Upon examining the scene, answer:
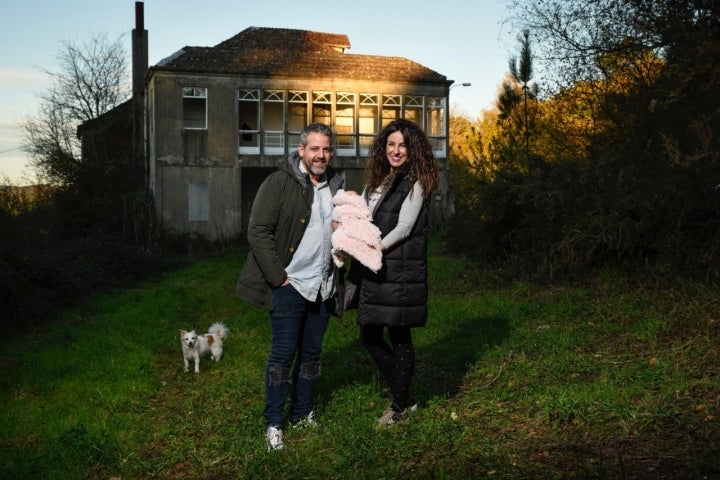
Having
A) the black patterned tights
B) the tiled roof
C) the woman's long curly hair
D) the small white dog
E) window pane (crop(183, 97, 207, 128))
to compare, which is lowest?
the small white dog

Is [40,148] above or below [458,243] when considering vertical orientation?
above

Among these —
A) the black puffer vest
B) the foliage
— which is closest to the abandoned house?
the foliage

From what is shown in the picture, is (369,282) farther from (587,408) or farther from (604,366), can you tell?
(604,366)

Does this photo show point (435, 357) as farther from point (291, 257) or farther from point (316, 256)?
Answer: point (291, 257)

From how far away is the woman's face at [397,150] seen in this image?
5227 mm

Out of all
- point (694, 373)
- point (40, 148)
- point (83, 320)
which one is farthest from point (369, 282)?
point (40, 148)

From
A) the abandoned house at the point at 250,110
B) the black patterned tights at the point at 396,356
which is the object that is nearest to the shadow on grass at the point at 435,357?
the black patterned tights at the point at 396,356

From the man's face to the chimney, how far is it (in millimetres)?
29675

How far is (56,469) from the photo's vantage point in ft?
17.3

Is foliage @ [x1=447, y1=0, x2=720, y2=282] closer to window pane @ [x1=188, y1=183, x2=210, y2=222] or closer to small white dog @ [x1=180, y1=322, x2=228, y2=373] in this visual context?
small white dog @ [x1=180, y1=322, x2=228, y2=373]

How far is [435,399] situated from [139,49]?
31.1 metres

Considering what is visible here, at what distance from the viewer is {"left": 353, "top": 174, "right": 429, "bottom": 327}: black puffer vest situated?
201 inches

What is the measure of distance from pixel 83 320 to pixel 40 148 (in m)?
20.0

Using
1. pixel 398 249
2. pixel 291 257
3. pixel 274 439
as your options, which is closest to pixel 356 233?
pixel 398 249
